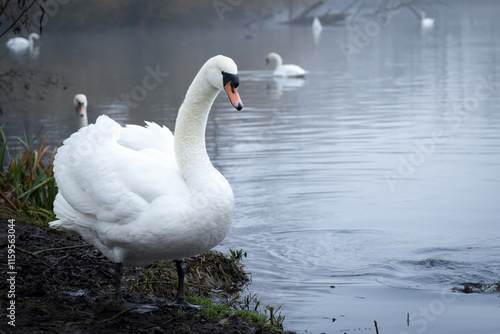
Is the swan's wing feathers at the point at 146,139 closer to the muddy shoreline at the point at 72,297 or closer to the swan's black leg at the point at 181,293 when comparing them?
the swan's black leg at the point at 181,293

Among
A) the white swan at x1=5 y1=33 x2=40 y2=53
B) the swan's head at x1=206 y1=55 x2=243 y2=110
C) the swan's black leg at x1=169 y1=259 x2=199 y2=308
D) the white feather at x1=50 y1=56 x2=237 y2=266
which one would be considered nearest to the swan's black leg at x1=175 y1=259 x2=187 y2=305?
the swan's black leg at x1=169 y1=259 x2=199 y2=308

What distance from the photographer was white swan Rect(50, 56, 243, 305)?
14.7 feet

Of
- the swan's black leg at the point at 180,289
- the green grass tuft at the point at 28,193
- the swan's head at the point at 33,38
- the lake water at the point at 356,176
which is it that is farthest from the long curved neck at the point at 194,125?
the swan's head at the point at 33,38

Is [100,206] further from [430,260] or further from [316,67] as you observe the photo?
[316,67]

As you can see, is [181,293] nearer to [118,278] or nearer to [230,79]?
[118,278]

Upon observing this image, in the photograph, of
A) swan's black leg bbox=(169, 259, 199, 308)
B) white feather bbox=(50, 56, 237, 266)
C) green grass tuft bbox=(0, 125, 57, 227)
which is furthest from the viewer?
green grass tuft bbox=(0, 125, 57, 227)

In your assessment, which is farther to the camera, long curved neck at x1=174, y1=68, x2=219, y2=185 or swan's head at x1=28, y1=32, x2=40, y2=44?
swan's head at x1=28, y1=32, x2=40, y2=44

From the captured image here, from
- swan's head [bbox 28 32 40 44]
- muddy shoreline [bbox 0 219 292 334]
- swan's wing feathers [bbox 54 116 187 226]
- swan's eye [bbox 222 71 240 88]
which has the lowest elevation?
muddy shoreline [bbox 0 219 292 334]

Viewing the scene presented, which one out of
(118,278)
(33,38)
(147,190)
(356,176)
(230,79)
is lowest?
(118,278)

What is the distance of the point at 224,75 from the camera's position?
15.4 ft

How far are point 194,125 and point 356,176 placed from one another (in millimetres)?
6155

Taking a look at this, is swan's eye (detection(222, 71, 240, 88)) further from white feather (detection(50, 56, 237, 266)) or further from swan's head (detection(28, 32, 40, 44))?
swan's head (detection(28, 32, 40, 44))

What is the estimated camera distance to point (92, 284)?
17.8ft

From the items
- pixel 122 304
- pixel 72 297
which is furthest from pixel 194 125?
pixel 72 297
